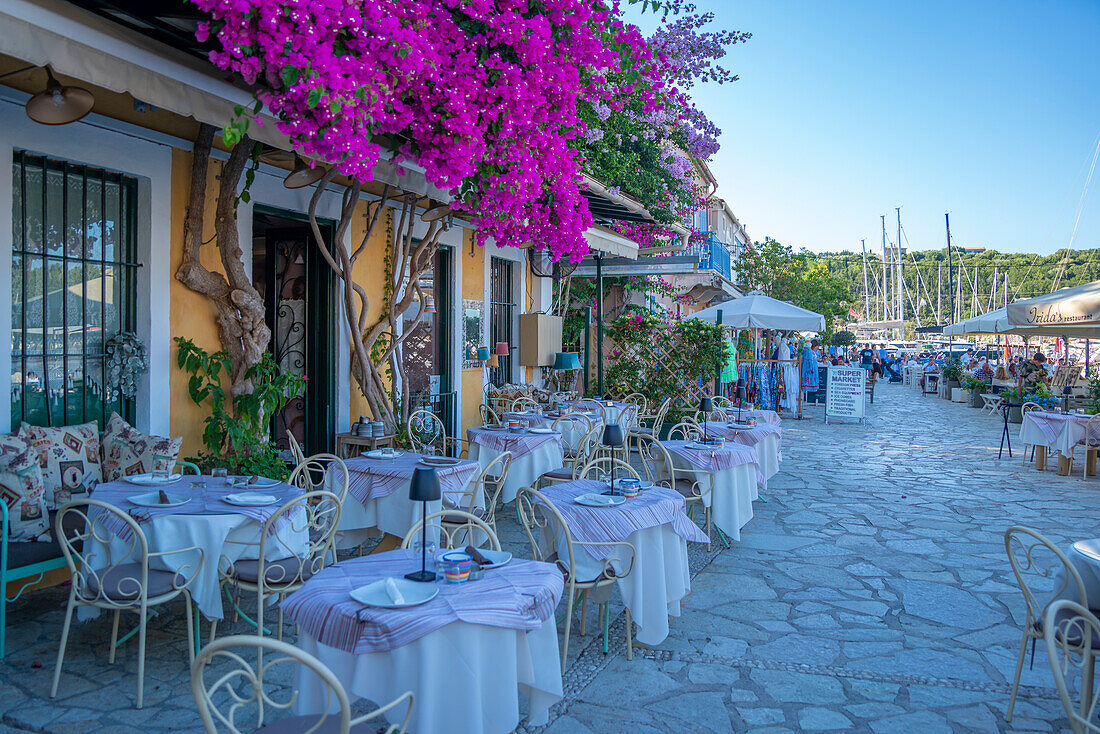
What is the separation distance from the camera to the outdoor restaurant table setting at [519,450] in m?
6.66

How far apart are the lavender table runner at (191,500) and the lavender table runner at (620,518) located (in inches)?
60.8

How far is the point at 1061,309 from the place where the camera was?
9227 millimetres

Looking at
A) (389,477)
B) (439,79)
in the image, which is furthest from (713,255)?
(439,79)

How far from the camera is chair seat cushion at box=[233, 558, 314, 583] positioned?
3758 millimetres

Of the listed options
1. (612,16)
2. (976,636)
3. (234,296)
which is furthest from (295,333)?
(976,636)

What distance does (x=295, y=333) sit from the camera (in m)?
7.75

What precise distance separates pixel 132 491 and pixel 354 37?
9.10 ft

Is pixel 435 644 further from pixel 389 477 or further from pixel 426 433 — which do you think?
pixel 426 433

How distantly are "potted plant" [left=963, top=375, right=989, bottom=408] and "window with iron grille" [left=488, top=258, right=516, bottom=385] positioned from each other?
15852mm

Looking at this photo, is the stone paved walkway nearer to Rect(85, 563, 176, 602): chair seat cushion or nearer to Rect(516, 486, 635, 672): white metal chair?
Rect(516, 486, 635, 672): white metal chair

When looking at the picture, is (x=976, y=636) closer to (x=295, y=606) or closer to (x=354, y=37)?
(x=295, y=606)

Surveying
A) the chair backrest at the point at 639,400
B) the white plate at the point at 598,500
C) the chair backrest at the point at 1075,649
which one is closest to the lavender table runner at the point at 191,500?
the white plate at the point at 598,500

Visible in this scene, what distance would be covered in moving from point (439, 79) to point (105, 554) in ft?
10.4

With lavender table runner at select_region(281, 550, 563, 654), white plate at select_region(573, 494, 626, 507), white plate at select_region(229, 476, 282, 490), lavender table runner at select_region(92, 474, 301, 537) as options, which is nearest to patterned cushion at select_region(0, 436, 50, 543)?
lavender table runner at select_region(92, 474, 301, 537)
